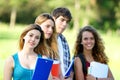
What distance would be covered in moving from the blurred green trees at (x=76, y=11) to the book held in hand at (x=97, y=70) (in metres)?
37.3

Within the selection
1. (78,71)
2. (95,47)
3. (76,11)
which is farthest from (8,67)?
(76,11)

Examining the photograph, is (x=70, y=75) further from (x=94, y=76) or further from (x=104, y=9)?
(x=104, y=9)

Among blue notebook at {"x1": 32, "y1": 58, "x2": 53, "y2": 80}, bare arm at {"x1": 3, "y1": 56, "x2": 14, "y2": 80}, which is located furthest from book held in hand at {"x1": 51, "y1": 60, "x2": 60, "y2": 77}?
bare arm at {"x1": 3, "y1": 56, "x2": 14, "y2": 80}

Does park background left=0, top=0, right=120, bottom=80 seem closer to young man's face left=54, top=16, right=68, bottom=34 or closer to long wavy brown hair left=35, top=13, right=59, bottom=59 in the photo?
young man's face left=54, top=16, right=68, bottom=34

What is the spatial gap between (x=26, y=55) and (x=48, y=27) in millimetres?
398

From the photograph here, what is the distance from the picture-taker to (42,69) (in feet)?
10.1

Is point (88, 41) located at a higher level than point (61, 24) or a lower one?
lower

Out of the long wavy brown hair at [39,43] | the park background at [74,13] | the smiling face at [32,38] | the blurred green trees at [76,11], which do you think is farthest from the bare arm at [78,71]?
the blurred green trees at [76,11]

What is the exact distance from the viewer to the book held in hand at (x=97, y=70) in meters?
3.78

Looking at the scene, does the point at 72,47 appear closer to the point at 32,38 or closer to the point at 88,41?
the point at 88,41

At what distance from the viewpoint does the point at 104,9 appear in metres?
45.6

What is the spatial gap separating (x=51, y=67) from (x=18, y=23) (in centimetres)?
4432

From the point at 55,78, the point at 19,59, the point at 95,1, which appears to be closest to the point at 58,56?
the point at 55,78

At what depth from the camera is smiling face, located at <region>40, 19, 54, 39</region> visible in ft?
11.5
